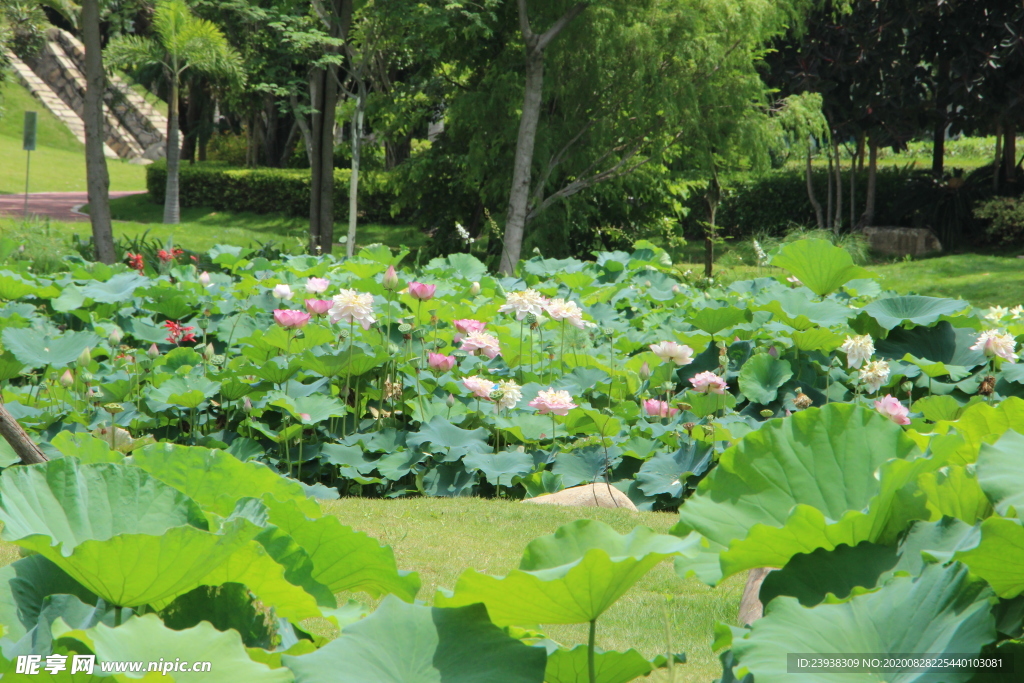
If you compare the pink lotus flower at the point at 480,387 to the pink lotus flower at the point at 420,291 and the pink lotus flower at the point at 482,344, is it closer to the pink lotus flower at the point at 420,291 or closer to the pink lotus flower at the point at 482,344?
the pink lotus flower at the point at 482,344

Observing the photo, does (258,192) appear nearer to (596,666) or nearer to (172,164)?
(172,164)

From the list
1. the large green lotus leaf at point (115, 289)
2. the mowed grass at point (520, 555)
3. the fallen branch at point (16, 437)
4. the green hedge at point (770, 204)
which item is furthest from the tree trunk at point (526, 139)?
the fallen branch at point (16, 437)

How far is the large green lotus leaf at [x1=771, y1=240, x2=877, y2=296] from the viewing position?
4547 millimetres

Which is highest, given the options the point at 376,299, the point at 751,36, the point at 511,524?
the point at 751,36

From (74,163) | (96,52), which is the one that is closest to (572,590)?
(96,52)

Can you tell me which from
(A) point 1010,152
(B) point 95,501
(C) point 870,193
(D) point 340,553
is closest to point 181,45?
(C) point 870,193

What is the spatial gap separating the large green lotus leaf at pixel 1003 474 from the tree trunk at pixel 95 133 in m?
8.81

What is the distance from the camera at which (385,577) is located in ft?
3.44

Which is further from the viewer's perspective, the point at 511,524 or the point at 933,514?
the point at 511,524

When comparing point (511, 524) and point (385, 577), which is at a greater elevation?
point (385, 577)

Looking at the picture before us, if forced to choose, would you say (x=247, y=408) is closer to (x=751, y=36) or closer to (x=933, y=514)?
(x=933, y=514)

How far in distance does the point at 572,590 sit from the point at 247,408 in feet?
10.4

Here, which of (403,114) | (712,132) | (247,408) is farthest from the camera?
(403,114)

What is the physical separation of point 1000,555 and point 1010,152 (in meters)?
15.2
